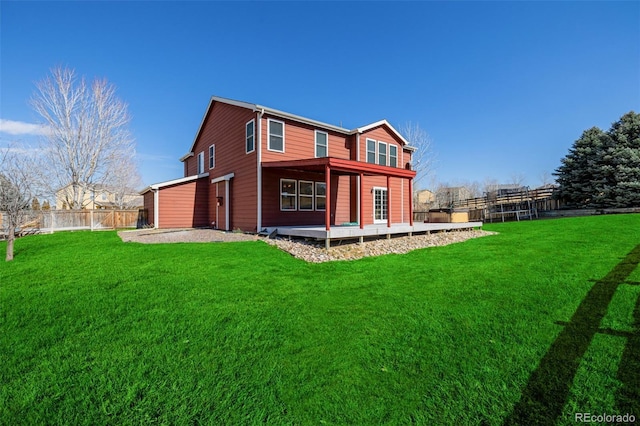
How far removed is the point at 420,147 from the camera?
29.3 meters

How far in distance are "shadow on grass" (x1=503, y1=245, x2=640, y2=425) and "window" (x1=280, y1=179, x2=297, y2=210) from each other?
10079mm

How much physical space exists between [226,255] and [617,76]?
56.1ft

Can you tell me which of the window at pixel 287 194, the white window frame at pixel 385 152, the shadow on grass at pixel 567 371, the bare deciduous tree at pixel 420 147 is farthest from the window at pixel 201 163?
the bare deciduous tree at pixel 420 147

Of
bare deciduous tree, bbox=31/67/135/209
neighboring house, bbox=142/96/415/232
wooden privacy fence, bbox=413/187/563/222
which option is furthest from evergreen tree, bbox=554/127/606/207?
bare deciduous tree, bbox=31/67/135/209

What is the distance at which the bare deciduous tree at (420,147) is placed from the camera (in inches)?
1129

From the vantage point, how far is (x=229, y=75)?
18.4m

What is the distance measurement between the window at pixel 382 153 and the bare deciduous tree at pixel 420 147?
14.5 metres

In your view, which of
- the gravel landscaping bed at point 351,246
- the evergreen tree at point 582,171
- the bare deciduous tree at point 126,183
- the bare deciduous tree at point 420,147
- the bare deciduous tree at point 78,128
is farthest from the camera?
the bare deciduous tree at point 420,147

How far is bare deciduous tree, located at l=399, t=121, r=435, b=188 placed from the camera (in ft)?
94.1

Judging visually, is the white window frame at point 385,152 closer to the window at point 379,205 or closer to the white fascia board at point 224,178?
the window at point 379,205

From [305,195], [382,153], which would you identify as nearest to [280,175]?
[305,195]

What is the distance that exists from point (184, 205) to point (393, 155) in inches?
482

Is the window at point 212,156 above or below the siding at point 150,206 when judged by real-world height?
above

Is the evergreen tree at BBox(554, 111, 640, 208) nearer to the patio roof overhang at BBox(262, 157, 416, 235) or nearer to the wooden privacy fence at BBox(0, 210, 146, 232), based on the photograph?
→ the patio roof overhang at BBox(262, 157, 416, 235)
